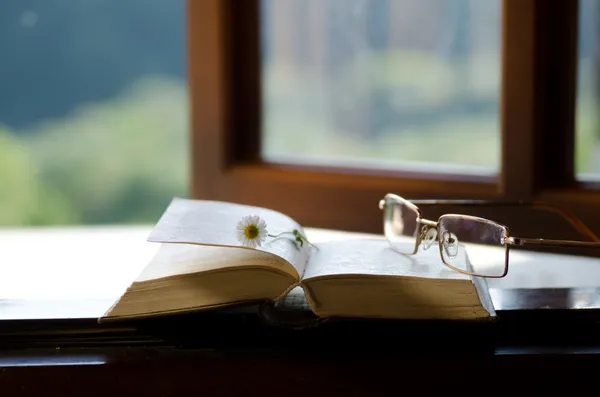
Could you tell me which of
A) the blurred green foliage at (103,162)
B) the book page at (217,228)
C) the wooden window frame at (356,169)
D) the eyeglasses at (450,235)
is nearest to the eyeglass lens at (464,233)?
the eyeglasses at (450,235)

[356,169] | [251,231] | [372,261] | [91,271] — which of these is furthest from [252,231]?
[356,169]

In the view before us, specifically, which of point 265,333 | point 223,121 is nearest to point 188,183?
point 223,121

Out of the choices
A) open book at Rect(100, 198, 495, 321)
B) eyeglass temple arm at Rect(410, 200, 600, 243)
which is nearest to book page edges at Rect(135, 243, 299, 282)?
open book at Rect(100, 198, 495, 321)

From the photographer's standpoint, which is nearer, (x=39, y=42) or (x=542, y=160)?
(x=542, y=160)

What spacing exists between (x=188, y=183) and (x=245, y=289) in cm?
75

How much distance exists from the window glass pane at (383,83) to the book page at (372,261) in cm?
43

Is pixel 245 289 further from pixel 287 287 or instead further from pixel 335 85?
pixel 335 85

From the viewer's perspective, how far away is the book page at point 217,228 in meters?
0.77

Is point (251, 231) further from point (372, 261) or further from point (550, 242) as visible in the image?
point (550, 242)

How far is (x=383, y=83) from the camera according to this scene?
138cm

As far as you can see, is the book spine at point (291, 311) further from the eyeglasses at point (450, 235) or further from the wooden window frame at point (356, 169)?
the wooden window frame at point (356, 169)

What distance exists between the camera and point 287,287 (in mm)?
770

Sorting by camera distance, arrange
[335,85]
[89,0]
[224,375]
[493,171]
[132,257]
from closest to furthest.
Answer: [224,375]
[132,257]
[493,171]
[335,85]
[89,0]

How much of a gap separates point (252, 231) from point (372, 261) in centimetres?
13
